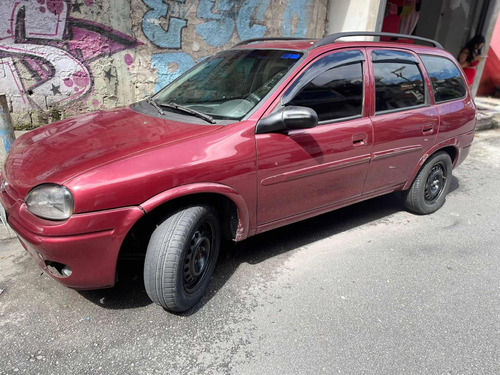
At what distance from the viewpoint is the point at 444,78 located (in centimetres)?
407

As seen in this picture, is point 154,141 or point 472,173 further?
point 472,173

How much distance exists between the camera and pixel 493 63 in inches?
524

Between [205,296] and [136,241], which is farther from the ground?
[136,241]

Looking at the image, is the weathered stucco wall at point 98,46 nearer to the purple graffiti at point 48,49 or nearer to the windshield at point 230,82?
the purple graffiti at point 48,49

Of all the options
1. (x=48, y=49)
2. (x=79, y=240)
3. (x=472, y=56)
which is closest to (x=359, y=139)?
(x=79, y=240)

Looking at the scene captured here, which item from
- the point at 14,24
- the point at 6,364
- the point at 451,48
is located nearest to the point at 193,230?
the point at 6,364

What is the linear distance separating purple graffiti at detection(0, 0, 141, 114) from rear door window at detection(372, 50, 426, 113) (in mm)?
4468

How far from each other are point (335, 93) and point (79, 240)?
7.23 feet

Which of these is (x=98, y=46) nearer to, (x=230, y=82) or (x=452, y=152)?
(x=230, y=82)

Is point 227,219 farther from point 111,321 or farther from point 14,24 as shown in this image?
point 14,24

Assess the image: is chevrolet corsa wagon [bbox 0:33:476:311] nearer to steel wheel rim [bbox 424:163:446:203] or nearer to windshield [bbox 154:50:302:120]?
windshield [bbox 154:50:302:120]

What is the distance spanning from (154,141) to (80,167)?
18.9 inches

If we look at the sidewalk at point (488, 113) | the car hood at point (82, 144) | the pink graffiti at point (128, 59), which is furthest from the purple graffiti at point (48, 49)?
the sidewalk at point (488, 113)

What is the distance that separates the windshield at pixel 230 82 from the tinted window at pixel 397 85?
864 mm
